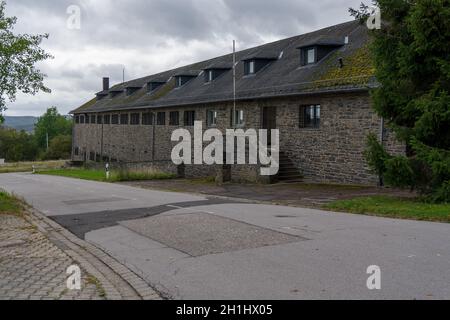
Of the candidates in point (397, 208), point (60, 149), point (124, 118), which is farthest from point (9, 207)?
point (60, 149)

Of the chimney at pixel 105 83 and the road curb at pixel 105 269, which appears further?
the chimney at pixel 105 83

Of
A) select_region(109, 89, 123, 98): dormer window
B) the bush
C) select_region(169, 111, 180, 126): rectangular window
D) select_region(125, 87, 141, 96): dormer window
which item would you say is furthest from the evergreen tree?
the bush

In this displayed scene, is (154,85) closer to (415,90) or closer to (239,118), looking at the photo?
(239,118)

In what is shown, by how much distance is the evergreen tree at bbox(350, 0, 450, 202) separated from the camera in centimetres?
1280

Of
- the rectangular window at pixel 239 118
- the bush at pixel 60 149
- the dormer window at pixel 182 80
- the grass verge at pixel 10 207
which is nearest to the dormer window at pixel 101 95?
the dormer window at pixel 182 80

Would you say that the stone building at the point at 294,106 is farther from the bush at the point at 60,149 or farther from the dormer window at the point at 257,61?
the bush at the point at 60,149

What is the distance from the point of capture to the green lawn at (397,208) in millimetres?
11344

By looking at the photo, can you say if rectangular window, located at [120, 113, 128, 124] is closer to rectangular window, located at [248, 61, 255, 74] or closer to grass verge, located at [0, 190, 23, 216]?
rectangular window, located at [248, 61, 255, 74]

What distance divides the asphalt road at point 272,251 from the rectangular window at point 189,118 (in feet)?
73.8

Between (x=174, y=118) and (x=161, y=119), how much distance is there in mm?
2427

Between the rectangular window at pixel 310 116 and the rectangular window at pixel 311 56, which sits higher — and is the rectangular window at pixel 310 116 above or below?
below

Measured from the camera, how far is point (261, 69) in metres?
31.8
